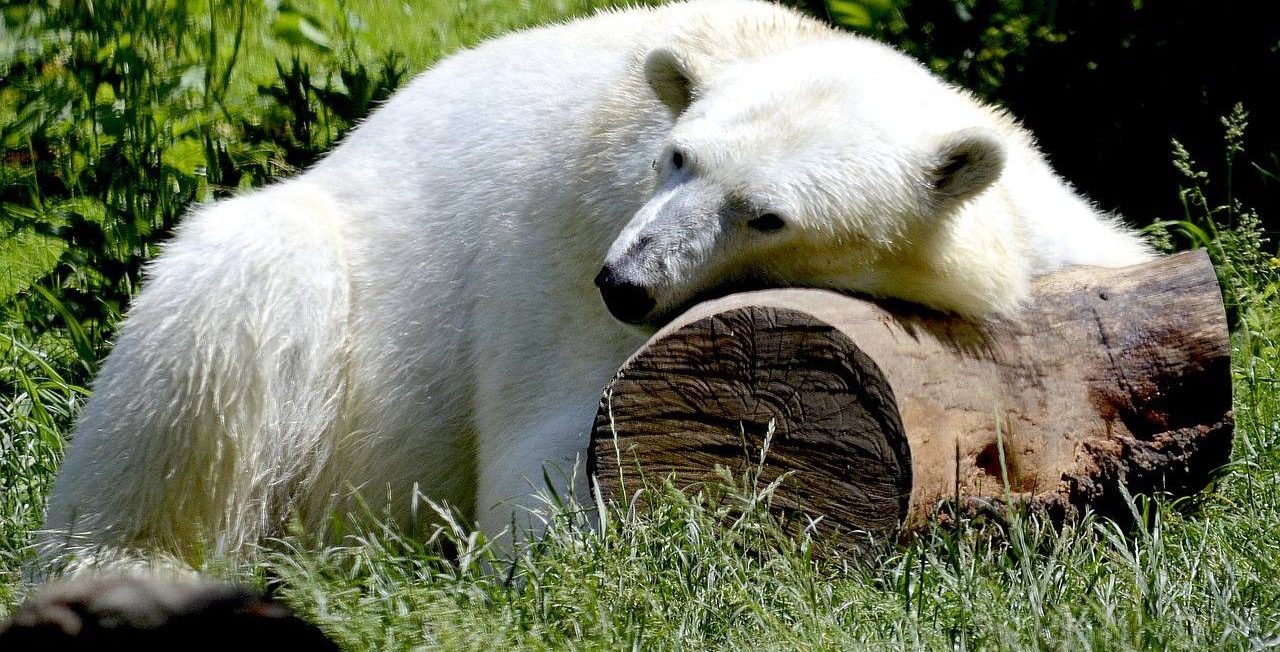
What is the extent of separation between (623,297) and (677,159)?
40cm

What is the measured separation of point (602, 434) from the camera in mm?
2982

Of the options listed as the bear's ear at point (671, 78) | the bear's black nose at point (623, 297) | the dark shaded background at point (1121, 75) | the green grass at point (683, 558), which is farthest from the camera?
the dark shaded background at point (1121, 75)

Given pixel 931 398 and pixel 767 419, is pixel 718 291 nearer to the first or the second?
pixel 767 419

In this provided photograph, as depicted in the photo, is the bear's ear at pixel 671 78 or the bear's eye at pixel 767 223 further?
the bear's ear at pixel 671 78

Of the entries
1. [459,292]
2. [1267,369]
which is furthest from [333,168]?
[1267,369]

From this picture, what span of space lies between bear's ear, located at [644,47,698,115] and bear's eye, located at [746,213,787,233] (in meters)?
0.49

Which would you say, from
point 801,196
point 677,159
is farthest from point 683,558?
point 677,159

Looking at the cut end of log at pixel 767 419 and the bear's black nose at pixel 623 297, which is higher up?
the bear's black nose at pixel 623 297

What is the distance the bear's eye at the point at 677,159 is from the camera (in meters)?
3.18

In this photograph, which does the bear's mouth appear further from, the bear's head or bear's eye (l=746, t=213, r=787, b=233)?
bear's eye (l=746, t=213, r=787, b=233)

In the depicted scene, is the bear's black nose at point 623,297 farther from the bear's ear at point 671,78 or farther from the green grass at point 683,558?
the bear's ear at point 671,78

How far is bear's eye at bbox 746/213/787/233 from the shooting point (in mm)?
3066

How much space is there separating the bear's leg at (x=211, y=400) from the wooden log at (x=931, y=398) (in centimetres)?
127

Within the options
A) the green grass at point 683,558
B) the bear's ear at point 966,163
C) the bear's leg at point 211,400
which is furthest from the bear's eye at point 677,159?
the bear's leg at point 211,400
